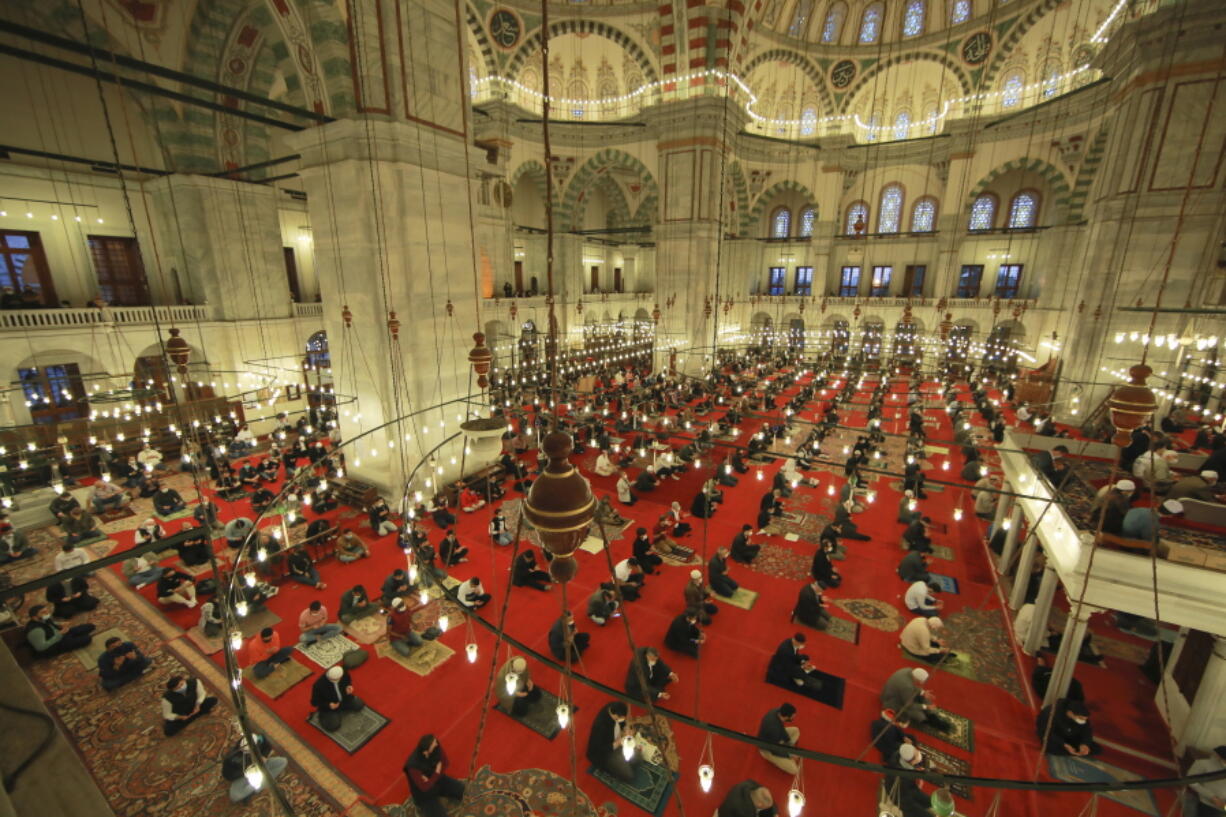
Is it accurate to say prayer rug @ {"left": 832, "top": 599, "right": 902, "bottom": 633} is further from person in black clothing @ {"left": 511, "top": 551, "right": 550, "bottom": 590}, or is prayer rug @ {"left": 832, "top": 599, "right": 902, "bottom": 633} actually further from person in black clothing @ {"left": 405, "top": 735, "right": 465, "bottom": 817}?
person in black clothing @ {"left": 405, "top": 735, "right": 465, "bottom": 817}

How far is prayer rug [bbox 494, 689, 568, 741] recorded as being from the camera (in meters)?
5.19

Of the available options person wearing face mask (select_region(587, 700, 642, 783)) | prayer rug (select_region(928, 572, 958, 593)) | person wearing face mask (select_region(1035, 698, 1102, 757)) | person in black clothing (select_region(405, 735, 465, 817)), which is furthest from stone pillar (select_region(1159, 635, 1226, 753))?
person in black clothing (select_region(405, 735, 465, 817))

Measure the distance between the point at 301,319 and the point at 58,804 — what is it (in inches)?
621

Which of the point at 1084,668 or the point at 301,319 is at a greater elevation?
the point at 301,319

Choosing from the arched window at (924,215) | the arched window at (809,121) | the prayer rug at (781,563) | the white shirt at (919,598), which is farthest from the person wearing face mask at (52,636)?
the arched window at (924,215)

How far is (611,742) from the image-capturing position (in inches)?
187

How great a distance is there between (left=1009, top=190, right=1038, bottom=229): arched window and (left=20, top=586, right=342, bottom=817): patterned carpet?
89.0ft

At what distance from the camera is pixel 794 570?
26.0 ft

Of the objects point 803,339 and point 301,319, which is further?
point 803,339

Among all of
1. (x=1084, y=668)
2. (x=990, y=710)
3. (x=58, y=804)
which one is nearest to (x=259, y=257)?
(x=58, y=804)

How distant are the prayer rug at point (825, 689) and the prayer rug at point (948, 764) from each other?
2.60 ft

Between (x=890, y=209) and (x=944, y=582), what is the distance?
69.0 ft

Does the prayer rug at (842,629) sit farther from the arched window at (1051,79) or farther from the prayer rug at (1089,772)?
the arched window at (1051,79)

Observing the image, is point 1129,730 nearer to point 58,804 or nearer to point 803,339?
point 58,804
